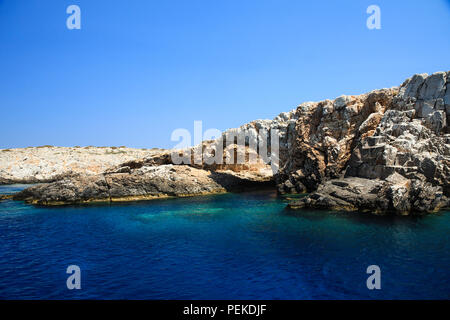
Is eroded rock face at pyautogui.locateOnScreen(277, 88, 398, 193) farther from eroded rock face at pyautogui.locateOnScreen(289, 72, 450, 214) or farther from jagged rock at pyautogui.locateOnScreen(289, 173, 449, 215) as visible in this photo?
jagged rock at pyautogui.locateOnScreen(289, 173, 449, 215)

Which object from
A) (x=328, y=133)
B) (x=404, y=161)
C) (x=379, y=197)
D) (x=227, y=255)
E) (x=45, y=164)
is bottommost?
(x=227, y=255)

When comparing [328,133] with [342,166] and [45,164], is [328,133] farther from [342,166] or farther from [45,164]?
[45,164]

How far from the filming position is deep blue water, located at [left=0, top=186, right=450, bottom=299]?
1347cm

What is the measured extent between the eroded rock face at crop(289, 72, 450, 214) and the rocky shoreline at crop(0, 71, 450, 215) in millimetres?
84

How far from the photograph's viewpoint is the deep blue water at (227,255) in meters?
13.5

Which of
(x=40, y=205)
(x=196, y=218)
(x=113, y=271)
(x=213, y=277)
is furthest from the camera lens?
(x=40, y=205)

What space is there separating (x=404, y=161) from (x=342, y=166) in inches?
322

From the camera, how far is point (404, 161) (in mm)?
28578

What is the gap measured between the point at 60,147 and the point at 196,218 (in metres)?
85.2

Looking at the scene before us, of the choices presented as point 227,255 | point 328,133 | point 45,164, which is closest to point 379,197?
point 328,133

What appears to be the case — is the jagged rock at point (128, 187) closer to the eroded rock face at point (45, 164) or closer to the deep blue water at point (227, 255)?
the deep blue water at point (227, 255)
